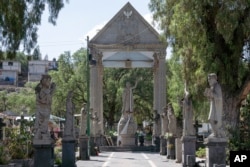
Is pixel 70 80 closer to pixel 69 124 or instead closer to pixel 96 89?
pixel 96 89

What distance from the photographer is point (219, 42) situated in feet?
80.5

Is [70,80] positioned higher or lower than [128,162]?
higher

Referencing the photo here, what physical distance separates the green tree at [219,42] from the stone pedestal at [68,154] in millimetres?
6744

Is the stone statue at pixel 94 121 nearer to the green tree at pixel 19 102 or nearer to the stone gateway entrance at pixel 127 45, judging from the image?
the stone gateway entrance at pixel 127 45

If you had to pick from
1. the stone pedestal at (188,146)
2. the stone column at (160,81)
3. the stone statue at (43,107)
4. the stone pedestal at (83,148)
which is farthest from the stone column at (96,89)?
the stone statue at (43,107)

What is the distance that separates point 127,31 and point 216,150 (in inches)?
1246

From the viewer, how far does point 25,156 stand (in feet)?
68.1

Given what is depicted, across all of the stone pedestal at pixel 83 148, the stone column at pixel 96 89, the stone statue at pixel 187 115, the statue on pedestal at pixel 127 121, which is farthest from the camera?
the stone column at pixel 96 89

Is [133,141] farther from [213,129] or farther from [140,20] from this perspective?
[213,129]

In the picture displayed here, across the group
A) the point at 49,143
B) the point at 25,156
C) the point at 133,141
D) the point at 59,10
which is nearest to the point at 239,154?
the point at 49,143

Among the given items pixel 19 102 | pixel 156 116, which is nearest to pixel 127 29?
pixel 156 116

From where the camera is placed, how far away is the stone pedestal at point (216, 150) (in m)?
17.0

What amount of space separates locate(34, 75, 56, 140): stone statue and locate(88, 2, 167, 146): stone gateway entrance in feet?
93.3

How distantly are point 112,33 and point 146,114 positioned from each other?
70.0ft
